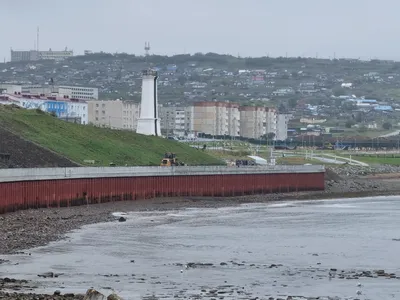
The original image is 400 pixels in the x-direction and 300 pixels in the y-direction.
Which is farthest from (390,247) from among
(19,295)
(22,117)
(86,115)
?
(86,115)

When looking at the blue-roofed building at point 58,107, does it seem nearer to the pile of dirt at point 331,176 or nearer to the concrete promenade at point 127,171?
the pile of dirt at point 331,176

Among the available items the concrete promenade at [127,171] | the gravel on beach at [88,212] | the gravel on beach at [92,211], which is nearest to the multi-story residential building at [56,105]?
the gravel on beach at [88,212]

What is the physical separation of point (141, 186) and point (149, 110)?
153ft

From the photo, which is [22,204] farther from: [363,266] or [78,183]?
[363,266]

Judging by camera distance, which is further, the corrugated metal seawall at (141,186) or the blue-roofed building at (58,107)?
the blue-roofed building at (58,107)

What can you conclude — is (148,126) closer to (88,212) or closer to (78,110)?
(78,110)

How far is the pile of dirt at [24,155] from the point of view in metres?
76.7

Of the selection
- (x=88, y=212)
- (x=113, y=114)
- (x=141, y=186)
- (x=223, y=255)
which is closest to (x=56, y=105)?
(x=113, y=114)

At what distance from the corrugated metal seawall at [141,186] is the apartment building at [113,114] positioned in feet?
240

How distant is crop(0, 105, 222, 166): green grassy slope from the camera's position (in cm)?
8931

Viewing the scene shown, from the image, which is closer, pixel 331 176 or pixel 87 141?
pixel 87 141

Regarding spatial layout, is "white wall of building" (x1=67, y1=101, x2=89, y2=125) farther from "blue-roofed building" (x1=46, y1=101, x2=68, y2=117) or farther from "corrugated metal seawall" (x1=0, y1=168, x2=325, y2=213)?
"corrugated metal seawall" (x1=0, y1=168, x2=325, y2=213)

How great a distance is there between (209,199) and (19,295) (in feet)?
178

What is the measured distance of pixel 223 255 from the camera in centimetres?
4959
